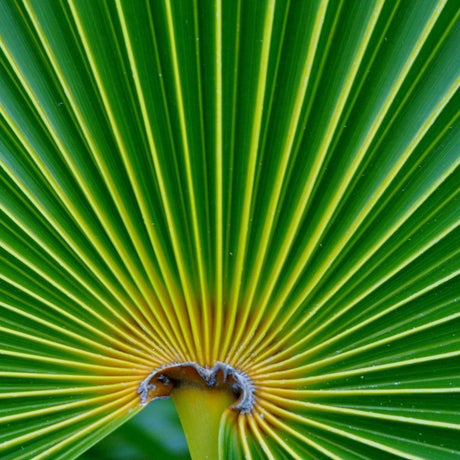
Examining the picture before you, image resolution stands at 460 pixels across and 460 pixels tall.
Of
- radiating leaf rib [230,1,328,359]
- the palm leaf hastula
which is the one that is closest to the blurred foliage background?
the palm leaf hastula

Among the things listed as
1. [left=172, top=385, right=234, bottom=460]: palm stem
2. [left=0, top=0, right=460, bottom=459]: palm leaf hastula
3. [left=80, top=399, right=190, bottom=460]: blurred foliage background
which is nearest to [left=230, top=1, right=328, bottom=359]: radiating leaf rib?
[left=0, top=0, right=460, bottom=459]: palm leaf hastula

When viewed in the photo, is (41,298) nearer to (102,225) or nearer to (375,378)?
(102,225)

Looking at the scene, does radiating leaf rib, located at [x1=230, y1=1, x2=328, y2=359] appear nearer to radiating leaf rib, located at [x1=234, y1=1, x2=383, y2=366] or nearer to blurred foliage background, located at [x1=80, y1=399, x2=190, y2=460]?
radiating leaf rib, located at [x1=234, y1=1, x2=383, y2=366]

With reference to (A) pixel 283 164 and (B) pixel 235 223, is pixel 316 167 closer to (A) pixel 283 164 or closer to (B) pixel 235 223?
(A) pixel 283 164

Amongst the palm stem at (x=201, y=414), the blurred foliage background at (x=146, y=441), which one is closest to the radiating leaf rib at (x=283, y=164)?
the palm stem at (x=201, y=414)

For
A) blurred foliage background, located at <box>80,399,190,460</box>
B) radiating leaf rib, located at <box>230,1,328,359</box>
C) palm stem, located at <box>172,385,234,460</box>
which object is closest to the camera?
radiating leaf rib, located at <box>230,1,328,359</box>

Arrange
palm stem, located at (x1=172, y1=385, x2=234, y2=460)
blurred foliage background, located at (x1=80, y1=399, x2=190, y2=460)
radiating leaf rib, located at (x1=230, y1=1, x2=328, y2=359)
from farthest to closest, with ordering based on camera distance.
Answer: blurred foliage background, located at (x1=80, y1=399, x2=190, y2=460) < palm stem, located at (x1=172, y1=385, x2=234, y2=460) < radiating leaf rib, located at (x1=230, y1=1, x2=328, y2=359)

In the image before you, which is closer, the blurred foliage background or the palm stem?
the palm stem

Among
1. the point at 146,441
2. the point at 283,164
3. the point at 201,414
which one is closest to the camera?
the point at 283,164

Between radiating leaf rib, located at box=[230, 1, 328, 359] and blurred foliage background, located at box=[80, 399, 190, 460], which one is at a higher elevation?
radiating leaf rib, located at box=[230, 1, 328, 359]

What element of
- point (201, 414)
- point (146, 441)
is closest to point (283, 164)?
point (201, 414)

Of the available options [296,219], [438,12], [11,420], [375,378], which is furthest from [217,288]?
[438,12]
